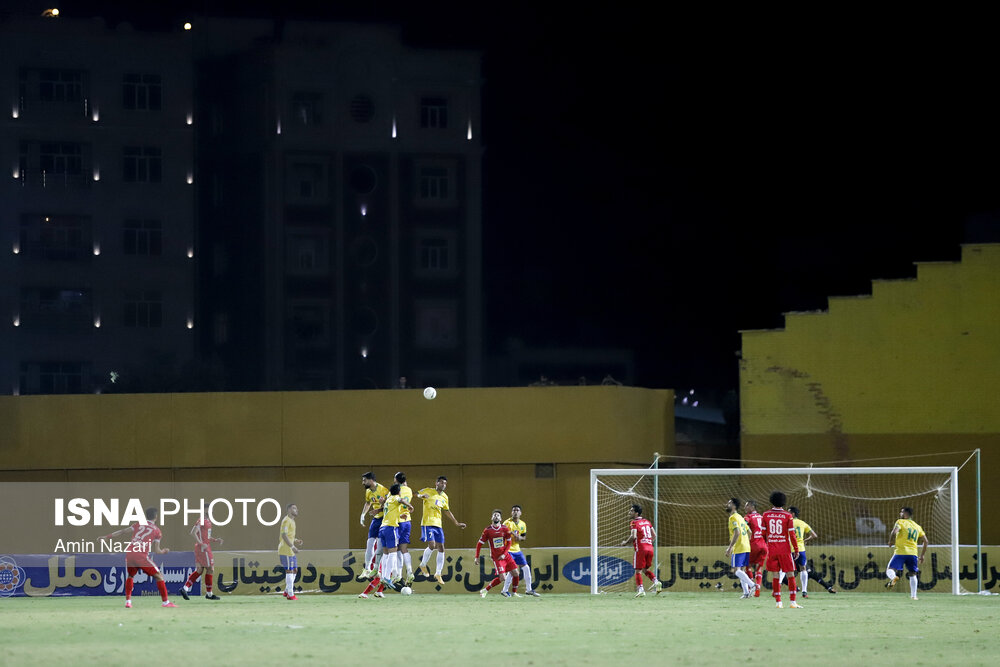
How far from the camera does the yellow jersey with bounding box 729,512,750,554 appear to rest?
25.5m

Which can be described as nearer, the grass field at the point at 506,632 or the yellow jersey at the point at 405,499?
the grass field at the point at 506,632

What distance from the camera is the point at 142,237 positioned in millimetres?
65812

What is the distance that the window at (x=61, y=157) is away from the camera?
6544cm

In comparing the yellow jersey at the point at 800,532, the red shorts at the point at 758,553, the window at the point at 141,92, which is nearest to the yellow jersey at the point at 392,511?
the red shorts at the point at 758,553

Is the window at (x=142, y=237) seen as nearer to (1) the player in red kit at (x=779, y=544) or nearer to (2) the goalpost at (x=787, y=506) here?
(2) the goalpost at (x=787, y=506)

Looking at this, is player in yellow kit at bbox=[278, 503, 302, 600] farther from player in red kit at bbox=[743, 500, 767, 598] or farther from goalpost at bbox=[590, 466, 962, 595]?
player in red kit at bbox=[743, 500, 767, 598]

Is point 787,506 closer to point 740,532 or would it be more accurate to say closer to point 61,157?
point 740,532

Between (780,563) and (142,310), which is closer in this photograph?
(780,563)

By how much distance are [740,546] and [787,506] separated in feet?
31.3

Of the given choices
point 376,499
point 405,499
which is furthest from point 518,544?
point 376,499

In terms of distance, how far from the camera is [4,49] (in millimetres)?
63438

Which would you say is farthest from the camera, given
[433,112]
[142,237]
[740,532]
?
[433,112]

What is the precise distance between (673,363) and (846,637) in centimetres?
5048

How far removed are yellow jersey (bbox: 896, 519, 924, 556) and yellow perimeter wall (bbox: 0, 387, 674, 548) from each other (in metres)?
10.0
